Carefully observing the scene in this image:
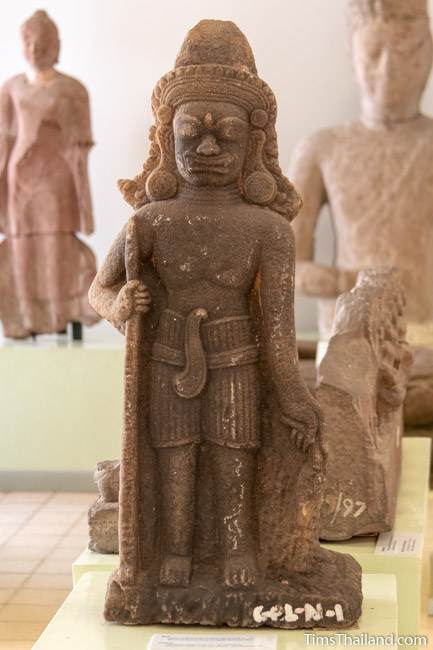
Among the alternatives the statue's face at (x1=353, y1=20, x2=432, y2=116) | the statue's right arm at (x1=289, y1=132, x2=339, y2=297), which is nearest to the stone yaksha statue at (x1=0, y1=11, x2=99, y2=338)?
the statue's right arm at (x1=289, y1=132, x2=339, y2=297)

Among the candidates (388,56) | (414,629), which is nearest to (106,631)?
(414,629)

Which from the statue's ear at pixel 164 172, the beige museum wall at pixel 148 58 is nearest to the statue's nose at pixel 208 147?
the statue's ear at pixel 164 172

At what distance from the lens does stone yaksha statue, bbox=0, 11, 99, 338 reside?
5.55m

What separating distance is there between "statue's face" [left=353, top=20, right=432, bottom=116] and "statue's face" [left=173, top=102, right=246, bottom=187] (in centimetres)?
307

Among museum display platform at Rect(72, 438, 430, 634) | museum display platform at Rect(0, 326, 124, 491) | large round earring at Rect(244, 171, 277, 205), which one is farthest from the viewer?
museum display platform at Rect(0, 326, 124, 491)

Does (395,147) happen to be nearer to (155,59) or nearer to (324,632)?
(155,59)

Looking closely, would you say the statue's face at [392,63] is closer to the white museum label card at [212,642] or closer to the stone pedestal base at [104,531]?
the stone pedestal base at [104,531]

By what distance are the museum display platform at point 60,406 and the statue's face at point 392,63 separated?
1810 mm

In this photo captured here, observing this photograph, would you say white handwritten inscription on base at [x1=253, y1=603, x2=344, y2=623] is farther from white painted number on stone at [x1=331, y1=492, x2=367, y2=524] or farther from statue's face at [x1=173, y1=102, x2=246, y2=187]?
statue's face at [x1=173, y1=102, x2=246, y2=187]

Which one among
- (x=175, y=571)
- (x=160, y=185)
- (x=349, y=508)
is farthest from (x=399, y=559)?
(x=160, y=185)

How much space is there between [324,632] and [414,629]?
0.58 m

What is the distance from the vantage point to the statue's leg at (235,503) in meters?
2.68

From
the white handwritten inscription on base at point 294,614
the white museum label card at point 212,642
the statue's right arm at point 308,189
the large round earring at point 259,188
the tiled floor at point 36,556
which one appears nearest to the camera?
the white museum label card at point 212,642

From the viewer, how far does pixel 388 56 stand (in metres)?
5.57
